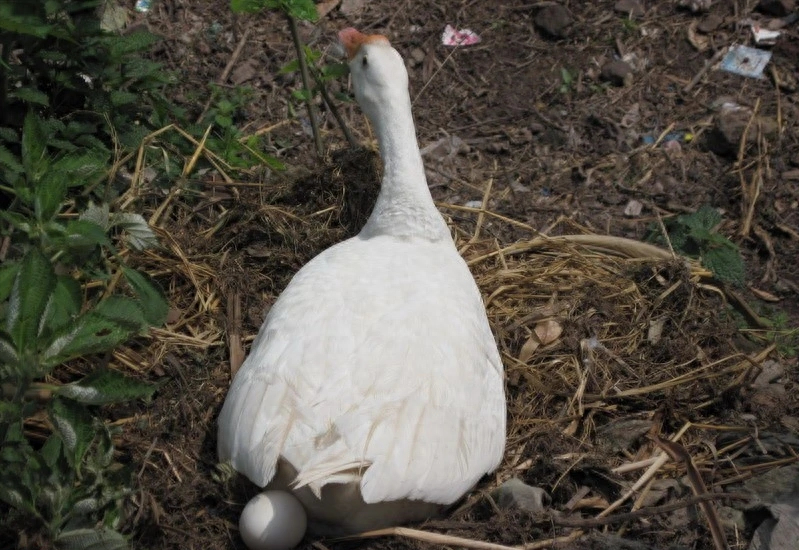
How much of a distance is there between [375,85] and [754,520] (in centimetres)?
225

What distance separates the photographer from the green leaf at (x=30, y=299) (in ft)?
9.05

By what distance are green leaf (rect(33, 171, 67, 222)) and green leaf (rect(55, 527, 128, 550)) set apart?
98cm

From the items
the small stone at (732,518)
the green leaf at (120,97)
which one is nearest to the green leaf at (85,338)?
the green leaf at (120,97)

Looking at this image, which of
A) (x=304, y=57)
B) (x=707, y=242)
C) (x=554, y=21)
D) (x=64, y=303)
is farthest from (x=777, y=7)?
(x=64, y=303)

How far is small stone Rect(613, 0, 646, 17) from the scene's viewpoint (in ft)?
19.1

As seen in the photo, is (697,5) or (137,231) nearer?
(137,231)

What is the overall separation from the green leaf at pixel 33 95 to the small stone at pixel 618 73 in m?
3.16

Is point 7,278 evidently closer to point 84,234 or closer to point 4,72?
point 84,234

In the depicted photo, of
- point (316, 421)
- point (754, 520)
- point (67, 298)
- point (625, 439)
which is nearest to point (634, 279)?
point (625, 439)

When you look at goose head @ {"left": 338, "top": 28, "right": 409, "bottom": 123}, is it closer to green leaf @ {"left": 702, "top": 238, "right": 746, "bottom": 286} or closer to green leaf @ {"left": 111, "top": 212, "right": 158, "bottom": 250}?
green leaf @ {"left": 111, "top": 212, "right": 158, "bottom": 250}

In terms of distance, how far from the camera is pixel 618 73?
5.57 m

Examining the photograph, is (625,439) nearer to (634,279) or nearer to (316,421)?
(634,279)

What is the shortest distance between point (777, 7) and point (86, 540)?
190 inches

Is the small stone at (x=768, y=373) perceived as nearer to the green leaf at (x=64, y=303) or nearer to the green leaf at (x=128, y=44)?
the green leaf at (x=64, y=303)
